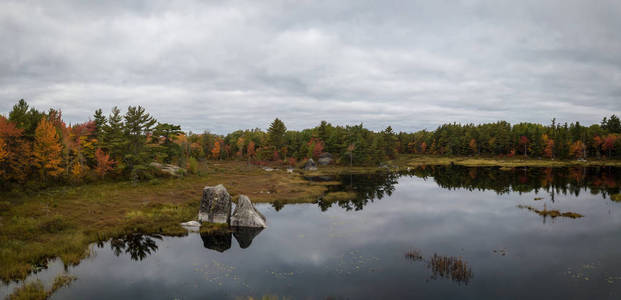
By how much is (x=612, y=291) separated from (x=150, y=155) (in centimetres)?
6742

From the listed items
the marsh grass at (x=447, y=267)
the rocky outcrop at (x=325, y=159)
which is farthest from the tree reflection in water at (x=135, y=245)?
the rocky outcrop at (x=325, y=159)

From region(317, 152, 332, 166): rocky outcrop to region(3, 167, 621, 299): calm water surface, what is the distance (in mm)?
68063

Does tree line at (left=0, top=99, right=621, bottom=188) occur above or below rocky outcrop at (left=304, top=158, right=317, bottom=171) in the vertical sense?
above

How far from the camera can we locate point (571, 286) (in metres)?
20.8

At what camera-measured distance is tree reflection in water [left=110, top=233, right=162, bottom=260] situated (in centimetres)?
2688

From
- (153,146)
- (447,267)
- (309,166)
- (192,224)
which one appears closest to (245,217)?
(192,224)

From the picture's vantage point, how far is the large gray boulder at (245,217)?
3494 centimetres

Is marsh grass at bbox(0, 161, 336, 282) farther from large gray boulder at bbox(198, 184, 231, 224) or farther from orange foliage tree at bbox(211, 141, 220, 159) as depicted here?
orange foliage tree at bbox(211, 141, 220, 159)

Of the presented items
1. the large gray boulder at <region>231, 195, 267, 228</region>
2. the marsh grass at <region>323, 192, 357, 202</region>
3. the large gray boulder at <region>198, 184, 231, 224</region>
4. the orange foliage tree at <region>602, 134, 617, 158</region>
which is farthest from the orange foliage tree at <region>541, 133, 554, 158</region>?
the large gray boulder at <region>198, 184, 231, 224</region>

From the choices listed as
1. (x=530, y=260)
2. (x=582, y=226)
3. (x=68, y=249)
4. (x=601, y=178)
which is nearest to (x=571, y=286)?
(x=530, y=260)

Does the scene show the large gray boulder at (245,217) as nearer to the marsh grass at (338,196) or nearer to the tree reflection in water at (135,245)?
the tree reflection in water at (135,245)

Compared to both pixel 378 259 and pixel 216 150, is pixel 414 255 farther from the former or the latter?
pixel 216 150

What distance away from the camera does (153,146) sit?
62.1m

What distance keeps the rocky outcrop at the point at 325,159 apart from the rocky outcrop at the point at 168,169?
180 ft
